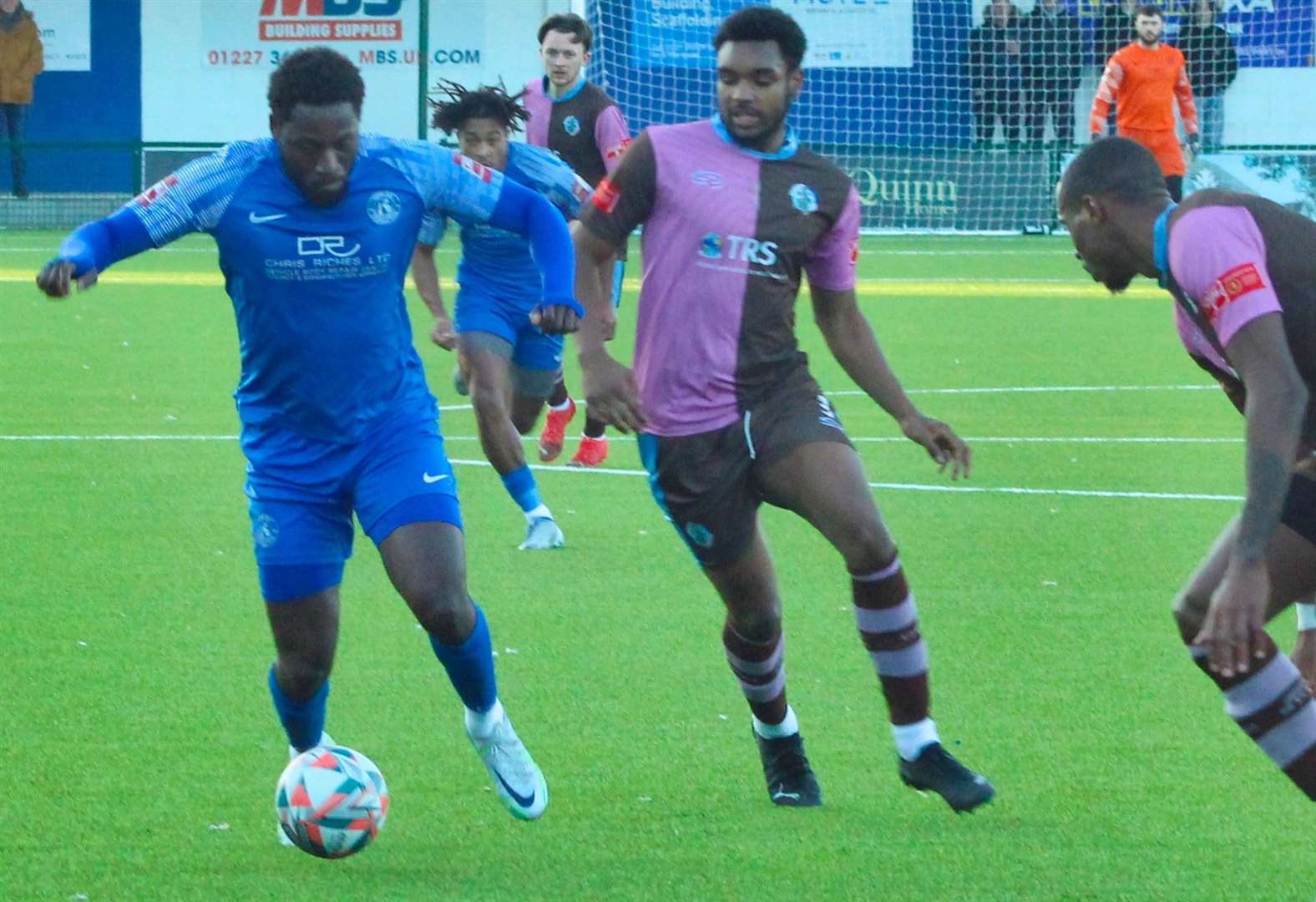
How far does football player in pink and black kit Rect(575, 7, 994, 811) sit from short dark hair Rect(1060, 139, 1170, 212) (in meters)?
1.00

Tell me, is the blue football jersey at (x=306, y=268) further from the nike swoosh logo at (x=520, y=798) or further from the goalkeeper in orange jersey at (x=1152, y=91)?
the goalkeeper in orange jersey at (x=1152, y=91)

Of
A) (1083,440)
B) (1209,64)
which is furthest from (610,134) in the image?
(1209,64)

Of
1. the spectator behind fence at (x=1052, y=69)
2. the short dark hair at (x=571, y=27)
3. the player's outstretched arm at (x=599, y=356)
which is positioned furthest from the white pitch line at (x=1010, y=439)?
the spectator behind fence at (x=1052, y=69)

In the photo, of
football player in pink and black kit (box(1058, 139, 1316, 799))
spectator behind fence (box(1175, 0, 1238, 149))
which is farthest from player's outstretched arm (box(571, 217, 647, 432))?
spectator behind fence (box(1175, 0, 1238, 149))

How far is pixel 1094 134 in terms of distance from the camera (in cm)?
2377

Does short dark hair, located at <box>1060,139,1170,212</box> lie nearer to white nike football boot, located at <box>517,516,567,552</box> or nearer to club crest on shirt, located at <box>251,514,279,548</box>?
club crest on shirt, located at <box>251,514,279,548</box>

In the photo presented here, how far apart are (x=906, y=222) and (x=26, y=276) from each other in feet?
37.9

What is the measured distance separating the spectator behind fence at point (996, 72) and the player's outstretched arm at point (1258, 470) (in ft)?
79.1

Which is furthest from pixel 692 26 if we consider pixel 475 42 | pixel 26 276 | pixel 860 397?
pixel 860 397

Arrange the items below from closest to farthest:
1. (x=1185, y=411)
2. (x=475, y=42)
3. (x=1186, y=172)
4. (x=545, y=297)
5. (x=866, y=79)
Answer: (x=545, y=297) → (x=1185, y=411) → (x=1186, y=172) → (x=866, y=79) → (x=475, y=42)

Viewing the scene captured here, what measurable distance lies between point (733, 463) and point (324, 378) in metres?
1.08

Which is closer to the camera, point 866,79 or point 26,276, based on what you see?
point 26,276

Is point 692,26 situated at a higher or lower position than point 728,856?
higher

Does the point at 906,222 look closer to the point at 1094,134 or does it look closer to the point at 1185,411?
the point at 1094,134
